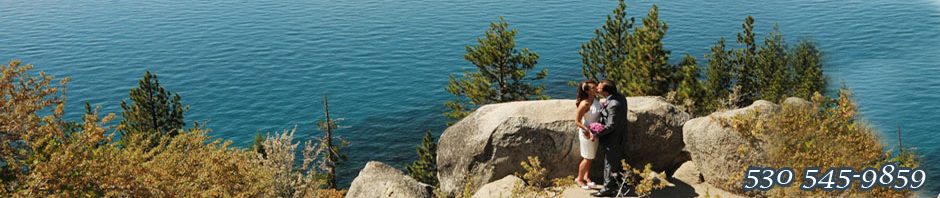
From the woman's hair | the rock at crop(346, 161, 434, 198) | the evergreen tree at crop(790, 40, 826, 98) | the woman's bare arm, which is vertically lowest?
the evergreen tree at crop(790, 40, 826, 98)

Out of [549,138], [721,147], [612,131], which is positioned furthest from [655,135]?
[612,131]

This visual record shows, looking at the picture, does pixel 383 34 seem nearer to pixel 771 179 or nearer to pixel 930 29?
pixel 930 29

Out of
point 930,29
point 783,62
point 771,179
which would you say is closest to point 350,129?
point 783,62

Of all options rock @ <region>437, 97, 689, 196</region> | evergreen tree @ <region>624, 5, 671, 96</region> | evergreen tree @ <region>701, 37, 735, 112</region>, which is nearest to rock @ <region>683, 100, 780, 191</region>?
rock @ <region>437, 97, 689, 196</region>

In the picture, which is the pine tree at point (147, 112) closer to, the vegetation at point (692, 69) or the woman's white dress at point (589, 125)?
the vegetation at point (692, 69)

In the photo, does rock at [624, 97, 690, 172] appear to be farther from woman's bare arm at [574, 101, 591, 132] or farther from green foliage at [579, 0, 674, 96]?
green foliage at [579, 0, 674, 96]

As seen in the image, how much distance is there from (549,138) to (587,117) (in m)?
1.98

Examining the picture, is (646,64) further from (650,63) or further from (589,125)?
(589,125)

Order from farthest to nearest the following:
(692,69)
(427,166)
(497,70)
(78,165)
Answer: (427,166), (497,70), (692,69), (78,165)

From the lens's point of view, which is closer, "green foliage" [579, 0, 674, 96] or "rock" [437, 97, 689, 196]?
"rock" [437, 97, 689, 196]

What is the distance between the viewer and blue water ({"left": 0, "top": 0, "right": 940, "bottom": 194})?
3287 inches

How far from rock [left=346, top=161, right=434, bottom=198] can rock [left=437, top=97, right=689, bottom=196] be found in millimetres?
2645

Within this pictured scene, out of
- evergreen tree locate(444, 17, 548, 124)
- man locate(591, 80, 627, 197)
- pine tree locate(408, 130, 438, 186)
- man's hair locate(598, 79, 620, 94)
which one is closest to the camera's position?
man's hair locate(598, 79, 620, 94)

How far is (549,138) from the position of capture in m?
18.0
